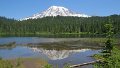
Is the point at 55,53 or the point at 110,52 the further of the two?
the point at 55,53

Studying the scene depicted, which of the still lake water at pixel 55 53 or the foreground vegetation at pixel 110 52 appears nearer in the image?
the foreground vegetation at pixel 110 52

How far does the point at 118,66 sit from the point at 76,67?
107 feet

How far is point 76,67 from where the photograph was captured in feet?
156

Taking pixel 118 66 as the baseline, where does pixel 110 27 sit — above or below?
above

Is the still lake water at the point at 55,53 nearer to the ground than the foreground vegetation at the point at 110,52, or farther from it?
nearer to the ground

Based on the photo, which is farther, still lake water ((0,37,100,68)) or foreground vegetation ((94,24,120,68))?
still lake water ((0,37,100,68))

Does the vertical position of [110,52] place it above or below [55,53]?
above

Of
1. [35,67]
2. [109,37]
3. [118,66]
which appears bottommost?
[35,67]

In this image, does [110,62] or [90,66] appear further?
[90,66]

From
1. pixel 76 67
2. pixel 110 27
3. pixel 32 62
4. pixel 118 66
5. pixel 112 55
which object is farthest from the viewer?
pixel 32 62

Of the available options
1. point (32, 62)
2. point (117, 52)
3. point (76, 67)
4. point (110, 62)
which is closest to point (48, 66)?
point (110, 62)

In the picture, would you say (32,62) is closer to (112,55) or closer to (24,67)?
(24,67)

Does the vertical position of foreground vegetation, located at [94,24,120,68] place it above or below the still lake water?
above

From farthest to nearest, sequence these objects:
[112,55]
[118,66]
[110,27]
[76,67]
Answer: [76,67] < [110,27] < [112,55] < [118,66]
